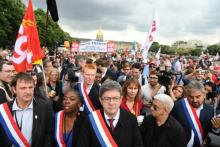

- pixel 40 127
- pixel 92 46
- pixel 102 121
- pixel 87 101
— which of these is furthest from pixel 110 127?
pixel 92 46

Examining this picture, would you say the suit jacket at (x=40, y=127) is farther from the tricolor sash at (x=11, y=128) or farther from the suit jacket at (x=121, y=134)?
the suit jacket at (x=121, y=134)

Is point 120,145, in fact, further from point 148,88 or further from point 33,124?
point 148,88

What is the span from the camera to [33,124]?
13.2ft

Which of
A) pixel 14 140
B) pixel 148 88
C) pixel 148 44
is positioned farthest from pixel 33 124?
pixel 148 44

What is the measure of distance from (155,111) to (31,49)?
332 centimetres

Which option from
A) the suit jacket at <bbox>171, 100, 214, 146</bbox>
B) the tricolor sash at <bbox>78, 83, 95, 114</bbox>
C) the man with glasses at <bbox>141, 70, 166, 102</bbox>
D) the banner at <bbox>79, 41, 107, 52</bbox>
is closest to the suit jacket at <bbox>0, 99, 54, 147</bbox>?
the tricolor sash at <bbox>78, 83, 95, 114</bbox>

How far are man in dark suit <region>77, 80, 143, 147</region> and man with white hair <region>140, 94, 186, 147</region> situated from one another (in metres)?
0.37

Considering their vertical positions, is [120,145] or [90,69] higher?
[90,69]

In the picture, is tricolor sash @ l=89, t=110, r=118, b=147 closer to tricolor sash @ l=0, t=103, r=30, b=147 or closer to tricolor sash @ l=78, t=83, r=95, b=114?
tricolor sash @ l=0, t=103, r=30, b=147

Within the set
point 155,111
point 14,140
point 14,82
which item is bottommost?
point 14,140

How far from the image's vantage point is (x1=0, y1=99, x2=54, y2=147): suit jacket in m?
4.02

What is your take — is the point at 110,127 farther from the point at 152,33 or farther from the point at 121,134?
the point at 152,33

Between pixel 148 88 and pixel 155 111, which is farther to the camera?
pixel 148 88

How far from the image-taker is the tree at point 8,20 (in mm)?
46213
